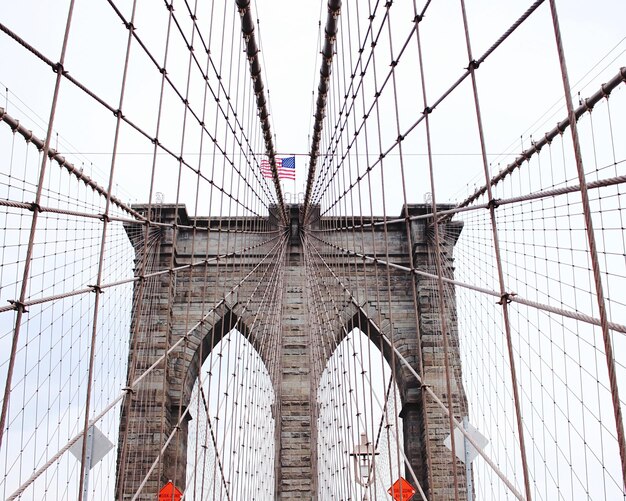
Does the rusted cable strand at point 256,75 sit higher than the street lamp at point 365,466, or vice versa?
the rusted cable strand at point 256,75

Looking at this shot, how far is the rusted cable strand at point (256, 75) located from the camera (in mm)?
7703

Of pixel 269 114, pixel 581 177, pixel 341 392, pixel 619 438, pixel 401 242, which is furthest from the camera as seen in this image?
pixel 401 242

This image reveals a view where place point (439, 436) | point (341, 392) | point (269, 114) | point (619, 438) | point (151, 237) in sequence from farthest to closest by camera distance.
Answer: point (151, 237), point (439, 436), point (269, 114), point (341, 392), point (619, 438)

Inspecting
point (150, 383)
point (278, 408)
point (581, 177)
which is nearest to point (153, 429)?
point (150, 383)

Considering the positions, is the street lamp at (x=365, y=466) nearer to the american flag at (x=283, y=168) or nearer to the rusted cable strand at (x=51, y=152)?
the rusted cable strand at (x=51, y=152)

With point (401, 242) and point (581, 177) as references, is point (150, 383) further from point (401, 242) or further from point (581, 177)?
point (581, 177)

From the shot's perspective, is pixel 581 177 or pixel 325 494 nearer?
pixel 581 177

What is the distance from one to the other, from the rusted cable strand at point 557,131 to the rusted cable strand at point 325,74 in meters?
2.37

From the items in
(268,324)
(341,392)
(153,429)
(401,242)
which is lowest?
(153,429)

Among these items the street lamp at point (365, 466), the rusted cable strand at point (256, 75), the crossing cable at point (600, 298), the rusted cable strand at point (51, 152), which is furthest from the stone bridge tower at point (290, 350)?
the crossing cable at point (600, 298)

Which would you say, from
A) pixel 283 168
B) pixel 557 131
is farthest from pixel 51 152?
pixel 283 168

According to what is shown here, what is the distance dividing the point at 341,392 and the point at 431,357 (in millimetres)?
3934

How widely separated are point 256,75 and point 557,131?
3883mm

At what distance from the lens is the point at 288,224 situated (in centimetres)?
1582
